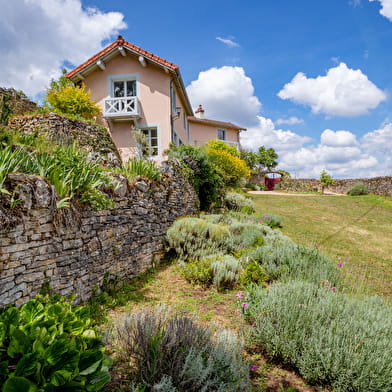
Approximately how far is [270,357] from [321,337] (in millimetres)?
725

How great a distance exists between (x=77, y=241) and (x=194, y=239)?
10.6 ft

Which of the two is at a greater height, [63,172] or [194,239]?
[63,172]

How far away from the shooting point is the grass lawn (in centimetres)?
591

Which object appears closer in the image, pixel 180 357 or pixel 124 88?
pixel 180 357

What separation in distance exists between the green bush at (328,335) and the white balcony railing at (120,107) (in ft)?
39.9

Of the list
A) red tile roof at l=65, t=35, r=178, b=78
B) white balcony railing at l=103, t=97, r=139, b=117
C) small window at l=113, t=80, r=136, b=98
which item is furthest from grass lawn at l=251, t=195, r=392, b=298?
small window at l=113, t=80, r=136, b=98

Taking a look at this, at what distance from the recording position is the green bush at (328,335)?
2.38 metres

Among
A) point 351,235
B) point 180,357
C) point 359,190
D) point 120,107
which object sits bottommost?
point 351,235

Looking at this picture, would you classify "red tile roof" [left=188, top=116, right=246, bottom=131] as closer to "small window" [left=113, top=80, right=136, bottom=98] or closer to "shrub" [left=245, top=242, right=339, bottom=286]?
"small window" [left=113, top=80, right=136, bottom=98]

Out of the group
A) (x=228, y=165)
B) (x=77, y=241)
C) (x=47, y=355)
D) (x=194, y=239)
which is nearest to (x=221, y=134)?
(x=228, y=165)

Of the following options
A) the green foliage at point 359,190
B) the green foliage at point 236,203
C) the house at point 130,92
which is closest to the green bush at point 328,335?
the green foliage at point 236,203

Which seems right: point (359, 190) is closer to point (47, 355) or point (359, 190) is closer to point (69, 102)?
point (69, 102)

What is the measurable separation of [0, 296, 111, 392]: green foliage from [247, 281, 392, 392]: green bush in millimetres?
2138

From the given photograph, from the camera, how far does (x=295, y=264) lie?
5156 mm
